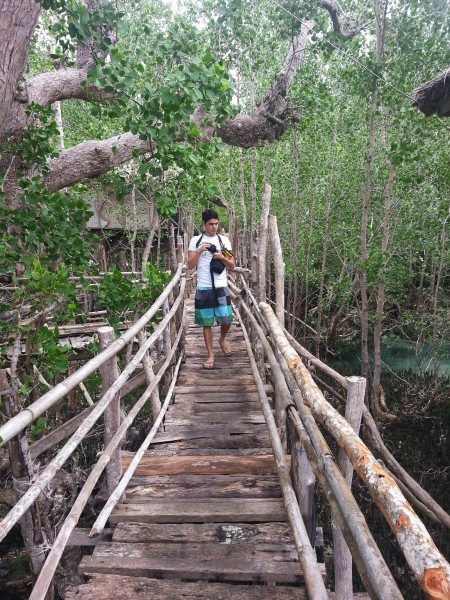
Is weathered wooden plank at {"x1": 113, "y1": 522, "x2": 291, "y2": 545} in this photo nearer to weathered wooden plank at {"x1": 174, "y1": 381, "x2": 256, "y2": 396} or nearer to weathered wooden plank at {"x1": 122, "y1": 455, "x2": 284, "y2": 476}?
weathered wooden plank at {"x1": 122, "y1": 455, "x2": 284, "y2": 476}

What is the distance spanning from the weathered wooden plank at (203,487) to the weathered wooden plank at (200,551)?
1.18ft

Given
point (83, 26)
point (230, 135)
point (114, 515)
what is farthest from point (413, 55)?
point (114, 515)

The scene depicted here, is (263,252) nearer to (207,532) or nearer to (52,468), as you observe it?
(207,532)

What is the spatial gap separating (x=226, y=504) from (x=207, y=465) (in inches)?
18.8

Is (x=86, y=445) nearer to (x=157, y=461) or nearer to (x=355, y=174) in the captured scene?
(x=157, y=461)

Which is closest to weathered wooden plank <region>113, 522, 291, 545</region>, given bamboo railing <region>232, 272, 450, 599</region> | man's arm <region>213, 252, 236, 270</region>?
bamboo railing <region>232, 272, 450, 599</region>

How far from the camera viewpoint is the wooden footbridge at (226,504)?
3.47ft

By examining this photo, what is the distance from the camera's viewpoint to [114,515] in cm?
228

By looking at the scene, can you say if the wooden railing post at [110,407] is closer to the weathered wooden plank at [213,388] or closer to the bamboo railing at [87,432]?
the bamboo railing at [87,432]

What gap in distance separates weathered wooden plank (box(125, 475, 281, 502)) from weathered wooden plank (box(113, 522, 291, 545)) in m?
0.23

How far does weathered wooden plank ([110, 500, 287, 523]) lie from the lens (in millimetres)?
2238

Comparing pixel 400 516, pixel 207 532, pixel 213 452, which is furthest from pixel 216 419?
pixel 400 516

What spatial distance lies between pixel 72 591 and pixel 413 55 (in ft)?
21.5

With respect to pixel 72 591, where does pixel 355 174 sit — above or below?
above
